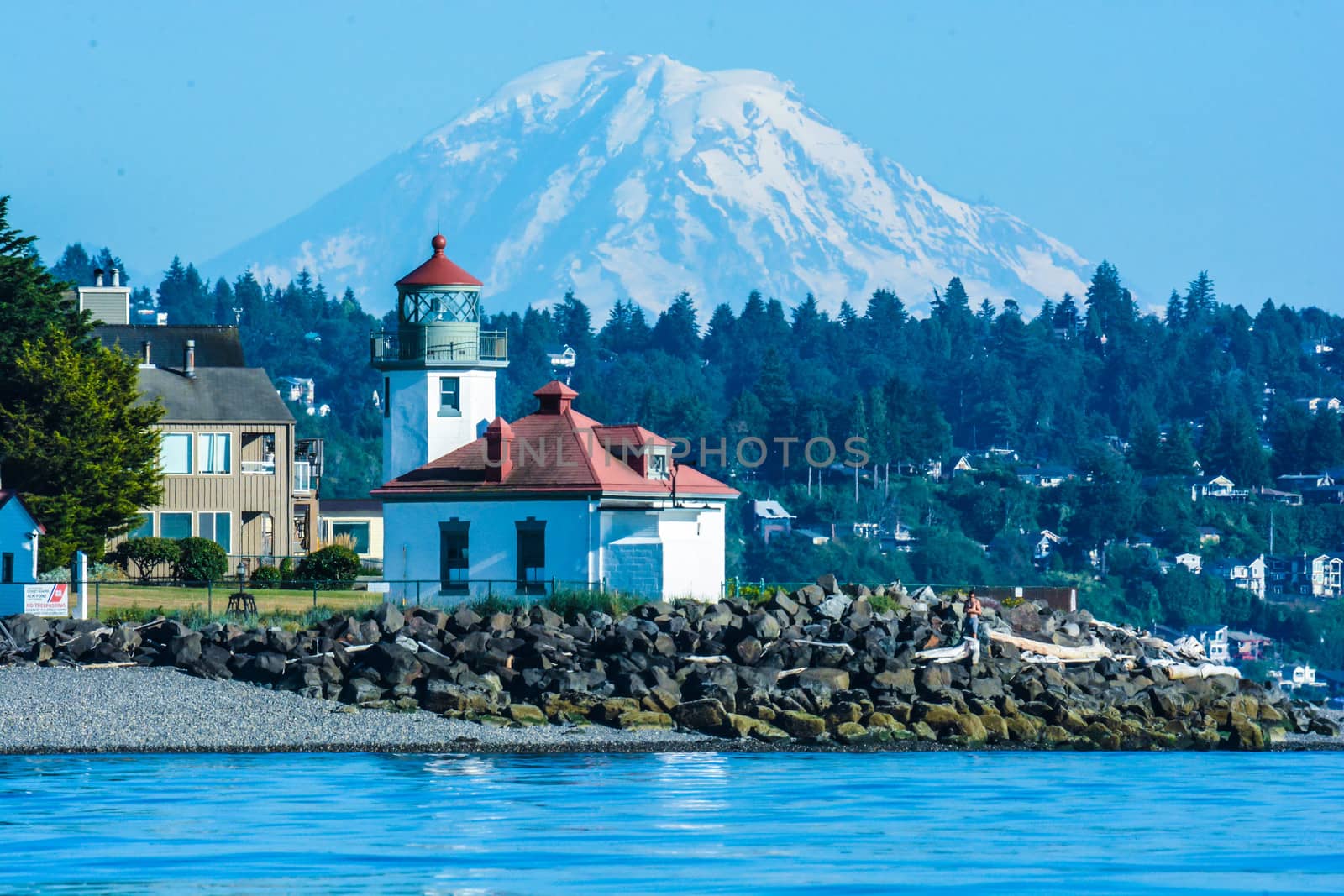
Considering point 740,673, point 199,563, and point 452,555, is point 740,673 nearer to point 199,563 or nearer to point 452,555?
point 452,555

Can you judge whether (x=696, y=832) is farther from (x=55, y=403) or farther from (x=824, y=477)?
(x=824, y=477)

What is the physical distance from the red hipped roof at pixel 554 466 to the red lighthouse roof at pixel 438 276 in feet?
9.51

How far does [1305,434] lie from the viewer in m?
181

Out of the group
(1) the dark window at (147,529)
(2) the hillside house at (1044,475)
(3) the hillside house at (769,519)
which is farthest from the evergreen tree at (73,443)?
(2) the hillside house at (1044,475)

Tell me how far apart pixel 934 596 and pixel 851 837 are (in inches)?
866

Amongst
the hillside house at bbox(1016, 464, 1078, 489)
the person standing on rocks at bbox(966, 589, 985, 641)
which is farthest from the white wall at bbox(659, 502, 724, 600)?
the hillside house at bbox(1016, 464, 1078, 489)

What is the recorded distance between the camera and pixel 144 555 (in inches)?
2168

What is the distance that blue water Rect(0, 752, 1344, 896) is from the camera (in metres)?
24.7

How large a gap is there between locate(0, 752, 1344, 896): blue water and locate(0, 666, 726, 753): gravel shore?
2.33ft

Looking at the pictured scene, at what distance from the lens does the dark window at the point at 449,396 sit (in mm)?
49875

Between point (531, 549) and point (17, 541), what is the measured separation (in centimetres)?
954

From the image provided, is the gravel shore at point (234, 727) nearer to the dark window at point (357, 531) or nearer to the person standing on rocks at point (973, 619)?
the person standing on rocks at point (973, 619)

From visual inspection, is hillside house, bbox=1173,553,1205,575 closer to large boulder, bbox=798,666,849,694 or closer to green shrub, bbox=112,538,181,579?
green shrub, bbox=112,538,181,579

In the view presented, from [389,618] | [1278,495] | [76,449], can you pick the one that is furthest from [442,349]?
[1278,495]
